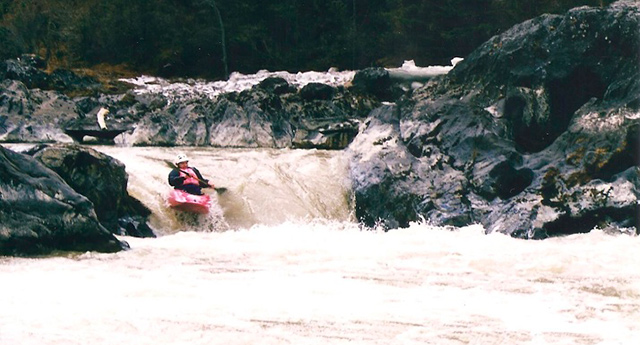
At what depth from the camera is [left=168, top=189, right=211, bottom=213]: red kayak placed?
11000mm

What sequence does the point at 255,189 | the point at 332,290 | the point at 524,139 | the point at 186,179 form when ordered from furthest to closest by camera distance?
the point at 255,189 → the point at 186,179 → the point at 524,139 → the point at 332,290

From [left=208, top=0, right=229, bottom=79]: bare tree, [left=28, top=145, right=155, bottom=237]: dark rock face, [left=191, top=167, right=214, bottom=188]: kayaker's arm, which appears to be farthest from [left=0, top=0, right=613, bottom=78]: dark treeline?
[left=28, top=145, right=155, bottom=237]: dark rock face

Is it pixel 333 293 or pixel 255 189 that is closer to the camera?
pixel 333 293

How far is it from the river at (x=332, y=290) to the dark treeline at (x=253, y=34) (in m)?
24.6

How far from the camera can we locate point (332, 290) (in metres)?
6.32

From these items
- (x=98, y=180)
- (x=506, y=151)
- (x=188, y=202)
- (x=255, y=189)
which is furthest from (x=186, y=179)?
(x=506, y=151)

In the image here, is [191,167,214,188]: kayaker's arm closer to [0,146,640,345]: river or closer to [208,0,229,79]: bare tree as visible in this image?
[0,146,640,345]: river

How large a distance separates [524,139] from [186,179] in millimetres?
4448

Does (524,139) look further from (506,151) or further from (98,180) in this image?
(98,180)

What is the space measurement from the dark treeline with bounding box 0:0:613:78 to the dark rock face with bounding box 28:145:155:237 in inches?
958

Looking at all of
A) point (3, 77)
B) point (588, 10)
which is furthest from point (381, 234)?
point (3, 77)

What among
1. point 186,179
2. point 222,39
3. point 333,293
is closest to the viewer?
point 333,293

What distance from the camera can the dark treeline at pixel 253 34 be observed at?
112ft

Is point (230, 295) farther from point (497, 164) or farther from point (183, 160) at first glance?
point (183, 160)
